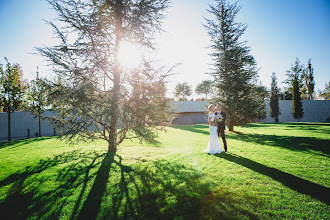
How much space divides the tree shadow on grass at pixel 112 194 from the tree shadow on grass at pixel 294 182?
1.44m

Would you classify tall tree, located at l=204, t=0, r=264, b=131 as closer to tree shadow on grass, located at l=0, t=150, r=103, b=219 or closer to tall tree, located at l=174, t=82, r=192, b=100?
tree shadow on grass, located at l=0, t=150, r=103, b=219

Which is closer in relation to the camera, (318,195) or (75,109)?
(318,195)

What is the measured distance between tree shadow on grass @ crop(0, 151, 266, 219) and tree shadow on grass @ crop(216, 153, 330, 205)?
1439 millimetres

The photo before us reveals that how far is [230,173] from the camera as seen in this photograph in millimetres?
4527

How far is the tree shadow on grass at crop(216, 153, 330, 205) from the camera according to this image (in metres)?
3.24

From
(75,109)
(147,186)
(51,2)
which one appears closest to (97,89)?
(75,109)

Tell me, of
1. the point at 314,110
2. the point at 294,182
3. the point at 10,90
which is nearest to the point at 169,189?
the point at 294,182

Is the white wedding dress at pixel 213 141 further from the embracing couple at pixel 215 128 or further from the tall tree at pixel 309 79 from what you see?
the tall tree at pixel 309 79

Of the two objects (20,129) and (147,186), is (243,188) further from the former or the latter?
(20,129)

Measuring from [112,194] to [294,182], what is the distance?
4582mm

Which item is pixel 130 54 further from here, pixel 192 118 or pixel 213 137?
pixel 192 118

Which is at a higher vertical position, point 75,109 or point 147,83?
point 147,83

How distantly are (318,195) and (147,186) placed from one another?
382cm

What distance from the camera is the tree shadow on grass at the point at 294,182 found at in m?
3.24
